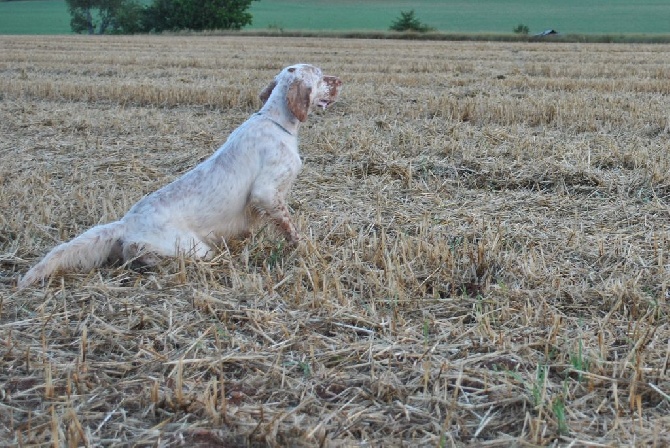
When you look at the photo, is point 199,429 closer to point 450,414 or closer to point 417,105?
point 450,414

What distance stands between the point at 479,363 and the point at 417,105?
24.8 feet

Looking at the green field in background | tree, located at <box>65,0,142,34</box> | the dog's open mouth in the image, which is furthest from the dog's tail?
tree, located at <box>65,0,142,34</box>

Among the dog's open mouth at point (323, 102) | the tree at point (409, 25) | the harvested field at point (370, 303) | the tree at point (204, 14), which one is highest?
the tree at point (204, 14)

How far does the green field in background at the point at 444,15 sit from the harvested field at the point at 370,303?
107ft

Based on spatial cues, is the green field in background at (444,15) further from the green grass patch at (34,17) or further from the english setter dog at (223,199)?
the english setter dog at (223,199)

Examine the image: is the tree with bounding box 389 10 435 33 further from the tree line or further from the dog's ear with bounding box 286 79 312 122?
the dog's ear with bounding box 286 79 312 122

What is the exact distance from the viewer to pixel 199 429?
266 cm

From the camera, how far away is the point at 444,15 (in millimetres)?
54688

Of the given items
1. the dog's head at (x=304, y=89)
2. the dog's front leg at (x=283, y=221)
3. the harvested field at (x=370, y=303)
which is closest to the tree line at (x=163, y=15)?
the harvested field at (x=370, y=303)

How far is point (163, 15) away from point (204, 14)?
10.00 ft

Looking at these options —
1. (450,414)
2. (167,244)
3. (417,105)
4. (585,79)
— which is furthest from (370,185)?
(585,79)

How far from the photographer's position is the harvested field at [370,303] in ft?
9.01

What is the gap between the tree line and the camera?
4450 centimetres

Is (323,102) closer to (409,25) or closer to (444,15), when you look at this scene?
(409,25)
